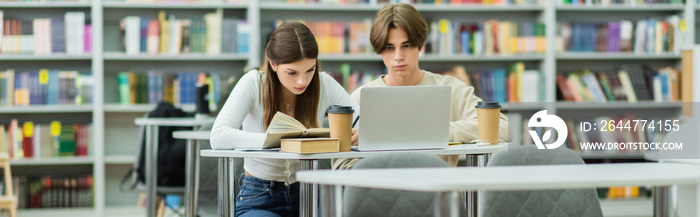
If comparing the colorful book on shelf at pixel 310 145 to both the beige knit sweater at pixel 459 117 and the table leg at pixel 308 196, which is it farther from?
the beige knit sweater at pixel 459 117

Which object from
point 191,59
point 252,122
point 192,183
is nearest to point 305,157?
point 252,122

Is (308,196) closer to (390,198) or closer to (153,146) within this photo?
(390,198)

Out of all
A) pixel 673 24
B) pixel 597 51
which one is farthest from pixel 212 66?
pixel 673 24

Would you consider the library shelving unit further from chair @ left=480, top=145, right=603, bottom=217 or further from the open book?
chair @ left=480, top=145, right=603, bottom=217

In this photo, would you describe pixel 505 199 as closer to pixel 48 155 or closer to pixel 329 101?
pixel 329 101

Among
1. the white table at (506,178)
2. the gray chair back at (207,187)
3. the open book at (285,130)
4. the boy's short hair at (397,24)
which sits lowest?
the gray chair back at (207,187)

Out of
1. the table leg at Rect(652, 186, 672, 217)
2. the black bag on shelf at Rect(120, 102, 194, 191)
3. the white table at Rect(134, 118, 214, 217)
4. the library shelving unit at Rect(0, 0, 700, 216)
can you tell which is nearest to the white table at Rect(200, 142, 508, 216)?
the table leg at Rect(652, 186, 672, 217)

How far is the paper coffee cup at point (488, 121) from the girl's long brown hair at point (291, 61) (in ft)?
1.72

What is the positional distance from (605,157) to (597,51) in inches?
29.3

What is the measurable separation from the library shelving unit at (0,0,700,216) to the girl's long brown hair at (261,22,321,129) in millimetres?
2347

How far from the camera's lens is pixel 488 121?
2316mm

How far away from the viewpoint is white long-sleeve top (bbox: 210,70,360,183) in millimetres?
2172

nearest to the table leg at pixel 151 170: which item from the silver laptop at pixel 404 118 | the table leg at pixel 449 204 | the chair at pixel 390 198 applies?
the silver laptop at pixel 404 118

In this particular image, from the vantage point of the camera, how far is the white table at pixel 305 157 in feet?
6.55
